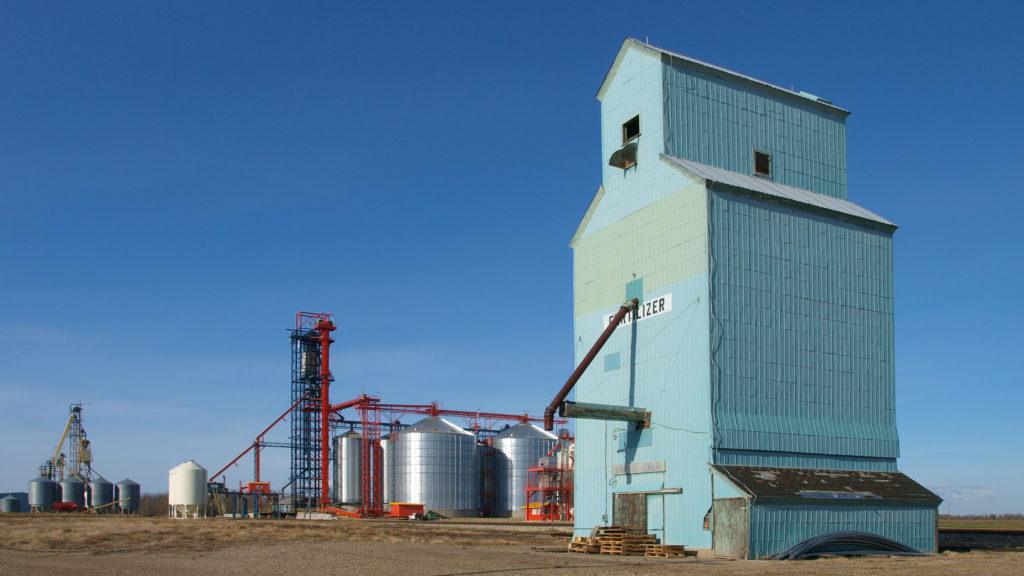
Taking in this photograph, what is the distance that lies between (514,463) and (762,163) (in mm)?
57892

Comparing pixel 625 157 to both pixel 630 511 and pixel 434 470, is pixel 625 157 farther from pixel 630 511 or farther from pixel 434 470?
pixel 434 470

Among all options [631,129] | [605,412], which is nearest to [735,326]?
[605,412]

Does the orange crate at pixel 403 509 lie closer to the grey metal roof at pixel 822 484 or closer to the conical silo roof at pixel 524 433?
the conical silo roof at pixel 524 433

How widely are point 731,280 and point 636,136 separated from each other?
27.4ft

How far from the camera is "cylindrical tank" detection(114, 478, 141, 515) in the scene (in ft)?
306

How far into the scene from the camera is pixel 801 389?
33.5 meters

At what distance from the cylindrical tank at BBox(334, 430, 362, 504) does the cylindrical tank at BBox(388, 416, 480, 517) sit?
4.26 meters

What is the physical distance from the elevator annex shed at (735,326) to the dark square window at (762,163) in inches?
2.4

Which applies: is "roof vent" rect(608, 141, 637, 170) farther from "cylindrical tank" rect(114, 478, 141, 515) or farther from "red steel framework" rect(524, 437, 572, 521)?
"cylindrical tank" rect(114, 478, 141, 515)

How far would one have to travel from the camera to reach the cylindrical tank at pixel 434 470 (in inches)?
3216

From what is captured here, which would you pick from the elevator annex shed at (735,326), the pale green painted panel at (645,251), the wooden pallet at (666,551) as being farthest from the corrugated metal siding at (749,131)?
the wooden pallet at (666,551)

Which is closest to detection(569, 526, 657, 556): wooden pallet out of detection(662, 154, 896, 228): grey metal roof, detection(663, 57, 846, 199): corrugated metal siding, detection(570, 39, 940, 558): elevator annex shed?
detection(570, 39, 940, 558): elevator annex shed

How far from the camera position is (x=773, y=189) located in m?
35.6

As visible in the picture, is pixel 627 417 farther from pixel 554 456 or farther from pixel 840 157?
pixel 554 456
